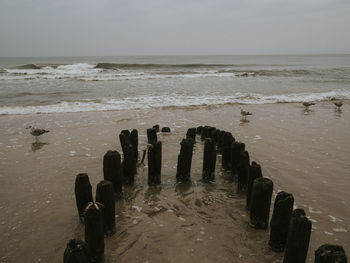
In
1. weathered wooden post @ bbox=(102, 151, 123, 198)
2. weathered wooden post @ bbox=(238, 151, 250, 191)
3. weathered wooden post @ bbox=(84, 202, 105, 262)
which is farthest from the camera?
weathered wooden post @ bbox=(238, 151, 250, 191)

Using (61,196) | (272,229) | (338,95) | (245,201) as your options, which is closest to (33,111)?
(61,196)

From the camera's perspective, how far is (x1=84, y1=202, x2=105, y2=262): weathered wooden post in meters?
3.53

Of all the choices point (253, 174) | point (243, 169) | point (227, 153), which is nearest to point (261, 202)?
point (253, 174)

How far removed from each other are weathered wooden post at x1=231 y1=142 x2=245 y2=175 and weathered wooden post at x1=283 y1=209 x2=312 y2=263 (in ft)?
9.89

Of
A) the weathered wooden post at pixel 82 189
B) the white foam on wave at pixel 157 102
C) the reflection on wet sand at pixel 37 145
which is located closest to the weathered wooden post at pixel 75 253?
the weathered wooden post at pixel 82 189

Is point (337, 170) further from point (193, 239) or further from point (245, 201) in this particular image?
point (193, 239)

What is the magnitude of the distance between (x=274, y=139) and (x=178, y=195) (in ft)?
17.5

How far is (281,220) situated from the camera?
399 cm

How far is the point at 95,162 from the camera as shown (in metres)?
7.64

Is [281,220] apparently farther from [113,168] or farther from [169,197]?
[113,168]

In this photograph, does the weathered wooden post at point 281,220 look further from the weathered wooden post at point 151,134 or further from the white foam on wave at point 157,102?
the white foam on wave at point 157,102

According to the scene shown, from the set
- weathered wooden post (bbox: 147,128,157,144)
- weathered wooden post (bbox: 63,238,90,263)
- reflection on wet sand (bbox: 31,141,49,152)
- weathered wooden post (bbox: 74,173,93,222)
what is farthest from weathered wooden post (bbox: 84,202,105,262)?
reflection on wet sand (bbox: 31,141,49,152)

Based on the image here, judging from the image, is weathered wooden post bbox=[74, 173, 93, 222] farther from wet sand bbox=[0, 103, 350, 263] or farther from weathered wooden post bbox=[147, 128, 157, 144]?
weathered wooden post bbox=[147, 128, 157, 144]

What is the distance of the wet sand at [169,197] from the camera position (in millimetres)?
4203
